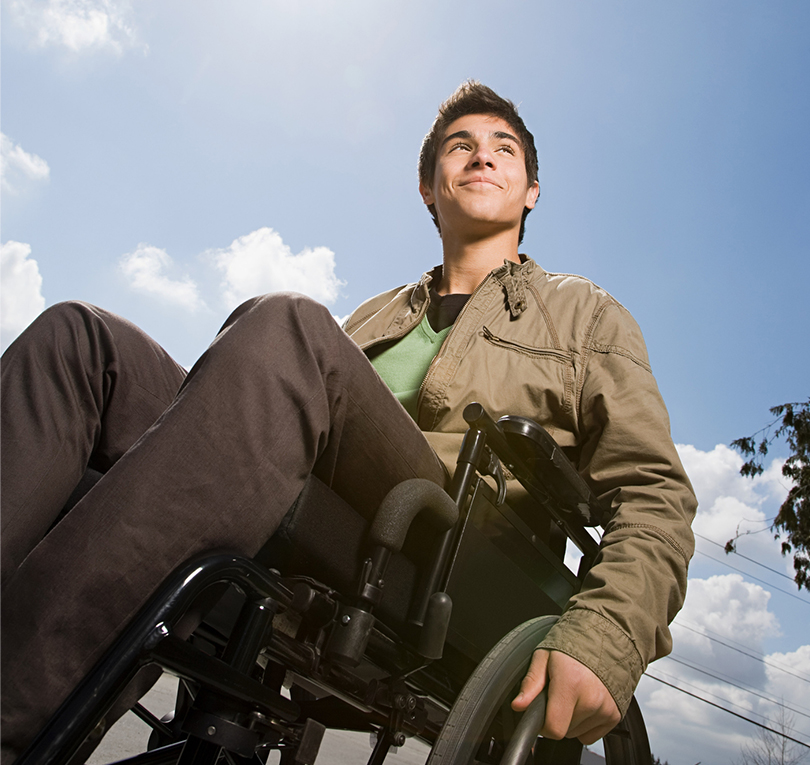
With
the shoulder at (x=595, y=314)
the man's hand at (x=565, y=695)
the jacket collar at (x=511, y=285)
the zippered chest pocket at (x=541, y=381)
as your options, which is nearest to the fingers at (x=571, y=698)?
the man's hand at (x=565, y=695)

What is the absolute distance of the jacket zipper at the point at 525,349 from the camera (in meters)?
1.15

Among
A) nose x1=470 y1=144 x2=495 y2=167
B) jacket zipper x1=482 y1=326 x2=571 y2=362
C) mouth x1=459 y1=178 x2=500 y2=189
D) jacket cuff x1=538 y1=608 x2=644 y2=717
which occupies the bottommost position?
jacket cuff x1=538 y1=608 x2=644 y2=717

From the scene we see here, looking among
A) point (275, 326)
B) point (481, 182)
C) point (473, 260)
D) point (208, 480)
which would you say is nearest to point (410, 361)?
point (473, 260)

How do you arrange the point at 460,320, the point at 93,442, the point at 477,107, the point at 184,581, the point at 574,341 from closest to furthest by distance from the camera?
the point at 184,581 < the point at 93,442 < the point at 574,341 < the point at 460,320 < the point at 477,107

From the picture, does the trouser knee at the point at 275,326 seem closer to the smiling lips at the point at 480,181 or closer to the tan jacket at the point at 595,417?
the tan jacket at the point at 595,417

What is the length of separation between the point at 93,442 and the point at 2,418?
0.42 ft

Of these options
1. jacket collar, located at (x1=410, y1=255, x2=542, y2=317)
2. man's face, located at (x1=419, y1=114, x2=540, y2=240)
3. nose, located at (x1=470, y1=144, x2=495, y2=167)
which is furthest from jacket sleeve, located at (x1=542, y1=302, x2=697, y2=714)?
nose, located at (x1=470, y1=144, x2=495, y2=167)

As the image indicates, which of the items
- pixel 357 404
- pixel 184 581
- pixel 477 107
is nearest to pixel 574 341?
pixel 357 404

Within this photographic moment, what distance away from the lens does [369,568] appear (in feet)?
2.33

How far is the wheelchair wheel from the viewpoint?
0.69 metres

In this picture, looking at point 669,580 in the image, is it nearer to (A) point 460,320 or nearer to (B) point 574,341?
(B) point 574,341

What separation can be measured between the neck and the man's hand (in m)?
0.96

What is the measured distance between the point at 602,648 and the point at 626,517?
0.71ft

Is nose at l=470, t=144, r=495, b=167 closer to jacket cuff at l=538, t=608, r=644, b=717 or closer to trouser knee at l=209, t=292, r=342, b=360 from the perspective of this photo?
trouser knee at l=209, t=292, r=342, b=360
